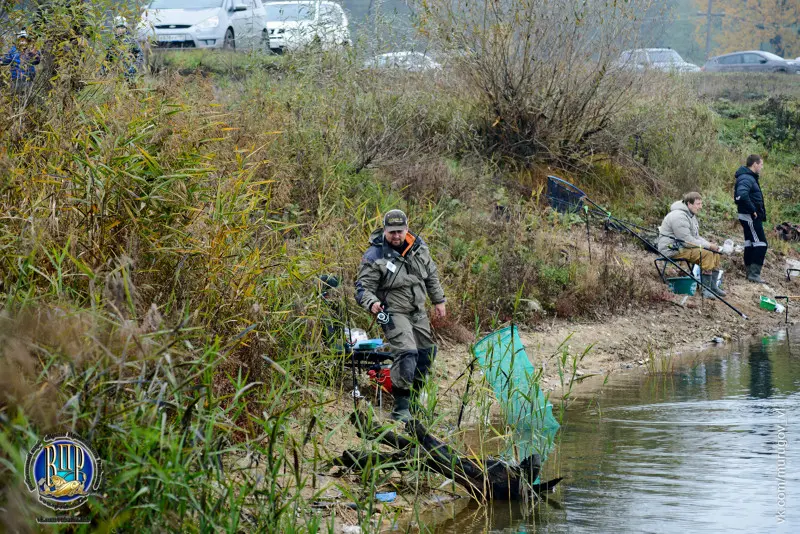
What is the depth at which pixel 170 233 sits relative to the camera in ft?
23.0

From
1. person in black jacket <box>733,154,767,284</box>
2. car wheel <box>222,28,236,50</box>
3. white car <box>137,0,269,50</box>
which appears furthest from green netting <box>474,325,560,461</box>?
car wheel <box>222,28,236,50</box>

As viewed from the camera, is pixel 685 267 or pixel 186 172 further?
pixel 685 267

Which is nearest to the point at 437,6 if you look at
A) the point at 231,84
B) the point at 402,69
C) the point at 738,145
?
the point at 402,69

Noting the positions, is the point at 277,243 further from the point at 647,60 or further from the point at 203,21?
the point at 203,21

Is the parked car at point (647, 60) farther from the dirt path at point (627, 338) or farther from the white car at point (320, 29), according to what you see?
the white car at point (320, 29)

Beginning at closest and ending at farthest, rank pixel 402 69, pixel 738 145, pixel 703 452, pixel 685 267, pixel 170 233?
pixel 170 233 < pixel 703 452 < pixel 685 267 < pixel 402 69 < pixel 738 145

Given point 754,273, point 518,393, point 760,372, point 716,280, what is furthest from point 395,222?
point 754,273

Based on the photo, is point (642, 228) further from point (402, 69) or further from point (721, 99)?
point (721, 99)

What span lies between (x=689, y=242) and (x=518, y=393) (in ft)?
22.9

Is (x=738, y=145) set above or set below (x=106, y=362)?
below

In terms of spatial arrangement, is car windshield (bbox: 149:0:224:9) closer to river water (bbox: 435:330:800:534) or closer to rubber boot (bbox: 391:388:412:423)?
river water (bbox: 435:330:800:534)

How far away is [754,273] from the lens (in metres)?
16.1

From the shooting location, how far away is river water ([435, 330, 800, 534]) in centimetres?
649

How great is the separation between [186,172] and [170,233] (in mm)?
440
